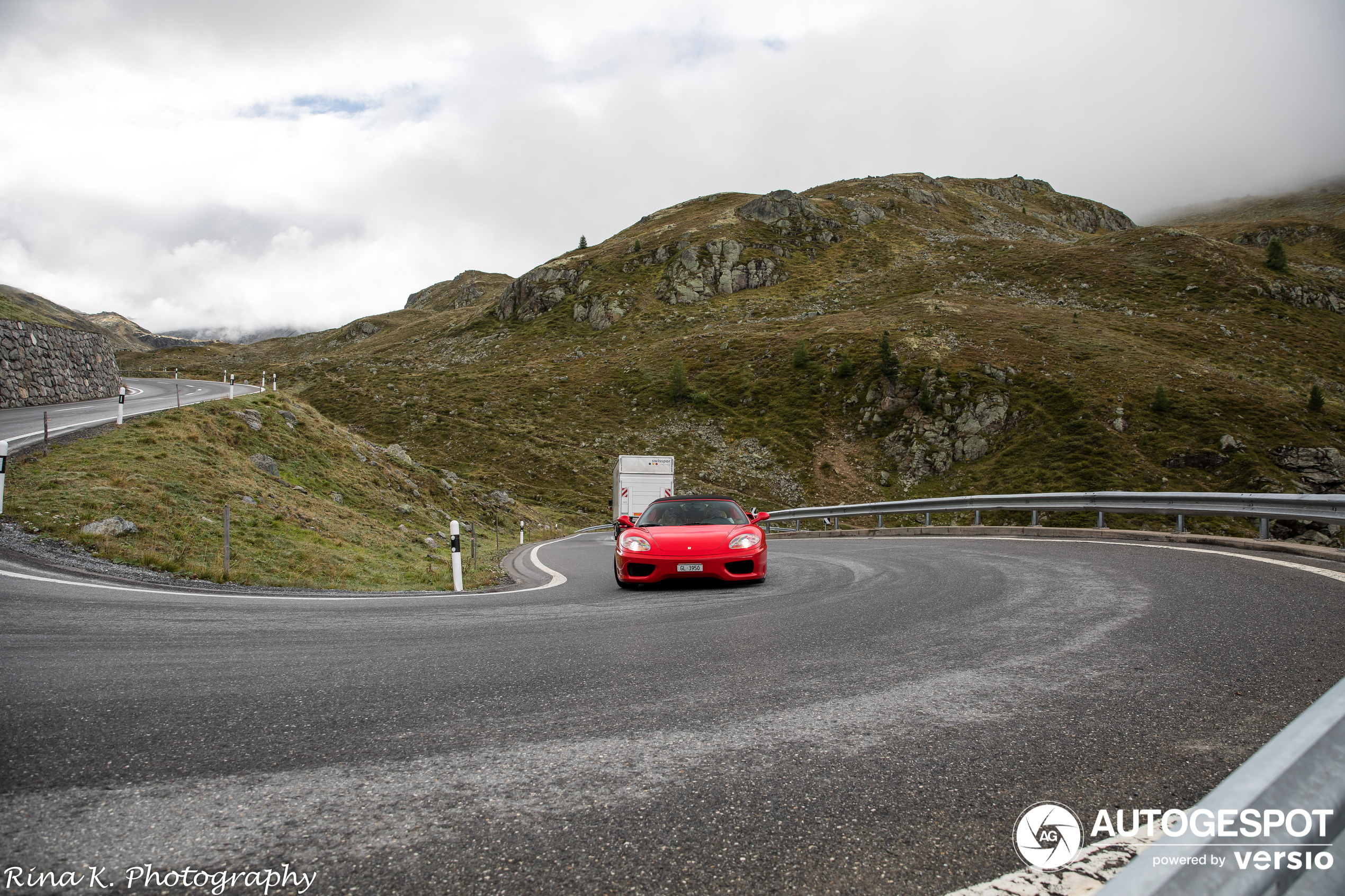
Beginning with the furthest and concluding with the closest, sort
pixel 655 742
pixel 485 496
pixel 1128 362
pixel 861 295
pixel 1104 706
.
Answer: pixel 861 295, pixel 1128 362, pixel 485 496, pixel 1104 706, pixel 655 742

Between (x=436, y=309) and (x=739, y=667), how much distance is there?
681 ft

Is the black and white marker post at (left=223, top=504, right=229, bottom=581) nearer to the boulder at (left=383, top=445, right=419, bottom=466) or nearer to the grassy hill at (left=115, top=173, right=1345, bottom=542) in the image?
the boulder at (left=383, top=445, right=419, bottom=466)

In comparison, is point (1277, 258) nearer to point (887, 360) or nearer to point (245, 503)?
point (887, 360)

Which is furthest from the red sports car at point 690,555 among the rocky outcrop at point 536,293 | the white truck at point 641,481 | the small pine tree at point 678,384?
the rocky outcrop at point 536,293

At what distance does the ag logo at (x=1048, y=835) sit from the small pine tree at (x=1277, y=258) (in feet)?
332

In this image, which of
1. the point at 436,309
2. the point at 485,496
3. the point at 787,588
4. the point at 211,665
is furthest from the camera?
the point at 436,309

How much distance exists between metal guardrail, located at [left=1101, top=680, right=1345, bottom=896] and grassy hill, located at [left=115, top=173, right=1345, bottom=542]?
140ft

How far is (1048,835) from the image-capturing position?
2191mm

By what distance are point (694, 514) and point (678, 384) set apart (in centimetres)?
5112

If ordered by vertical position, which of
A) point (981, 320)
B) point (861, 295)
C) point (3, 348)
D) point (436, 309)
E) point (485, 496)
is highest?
point (436, 309)

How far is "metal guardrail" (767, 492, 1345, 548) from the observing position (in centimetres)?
956

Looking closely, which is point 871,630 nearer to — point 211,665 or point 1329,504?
point 211,665

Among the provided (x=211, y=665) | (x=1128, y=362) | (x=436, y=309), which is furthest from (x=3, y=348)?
(x=436, y=309)

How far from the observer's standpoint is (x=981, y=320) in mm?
63031
